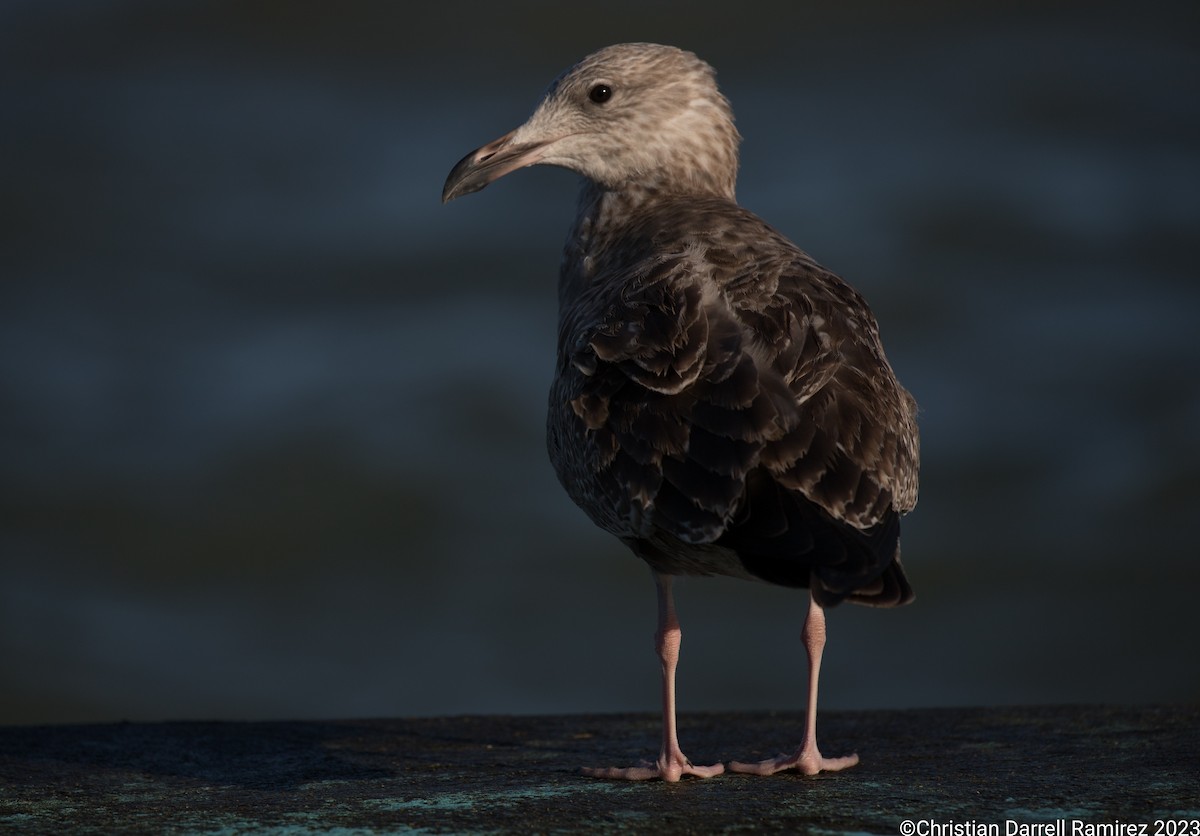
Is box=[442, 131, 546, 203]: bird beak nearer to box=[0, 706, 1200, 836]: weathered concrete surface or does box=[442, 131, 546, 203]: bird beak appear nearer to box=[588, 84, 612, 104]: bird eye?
box=[588, 84, 612, 104]: bird eye

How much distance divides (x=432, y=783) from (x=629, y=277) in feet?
7.13

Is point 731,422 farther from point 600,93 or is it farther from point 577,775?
point 600,93

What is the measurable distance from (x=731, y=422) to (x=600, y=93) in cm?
281

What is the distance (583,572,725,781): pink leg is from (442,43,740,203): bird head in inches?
91.4

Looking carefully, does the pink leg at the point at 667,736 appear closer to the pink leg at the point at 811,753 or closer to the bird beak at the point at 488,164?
the pink leg at the point at 811,753

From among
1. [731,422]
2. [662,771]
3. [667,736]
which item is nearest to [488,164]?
[731,422]

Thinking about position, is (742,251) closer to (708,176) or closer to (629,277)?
(629,277)

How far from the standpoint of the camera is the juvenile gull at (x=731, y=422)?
516cm

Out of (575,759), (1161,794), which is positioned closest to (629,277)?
(575,759)

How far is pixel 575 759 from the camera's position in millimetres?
6711

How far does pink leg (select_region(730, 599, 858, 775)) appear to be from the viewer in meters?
5.95

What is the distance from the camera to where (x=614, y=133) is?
7602mm

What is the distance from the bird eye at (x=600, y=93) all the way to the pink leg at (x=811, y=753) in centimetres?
287

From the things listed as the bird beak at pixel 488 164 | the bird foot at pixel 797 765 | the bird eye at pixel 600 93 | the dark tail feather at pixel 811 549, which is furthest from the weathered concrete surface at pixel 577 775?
the bird eye at pixel 600 93
